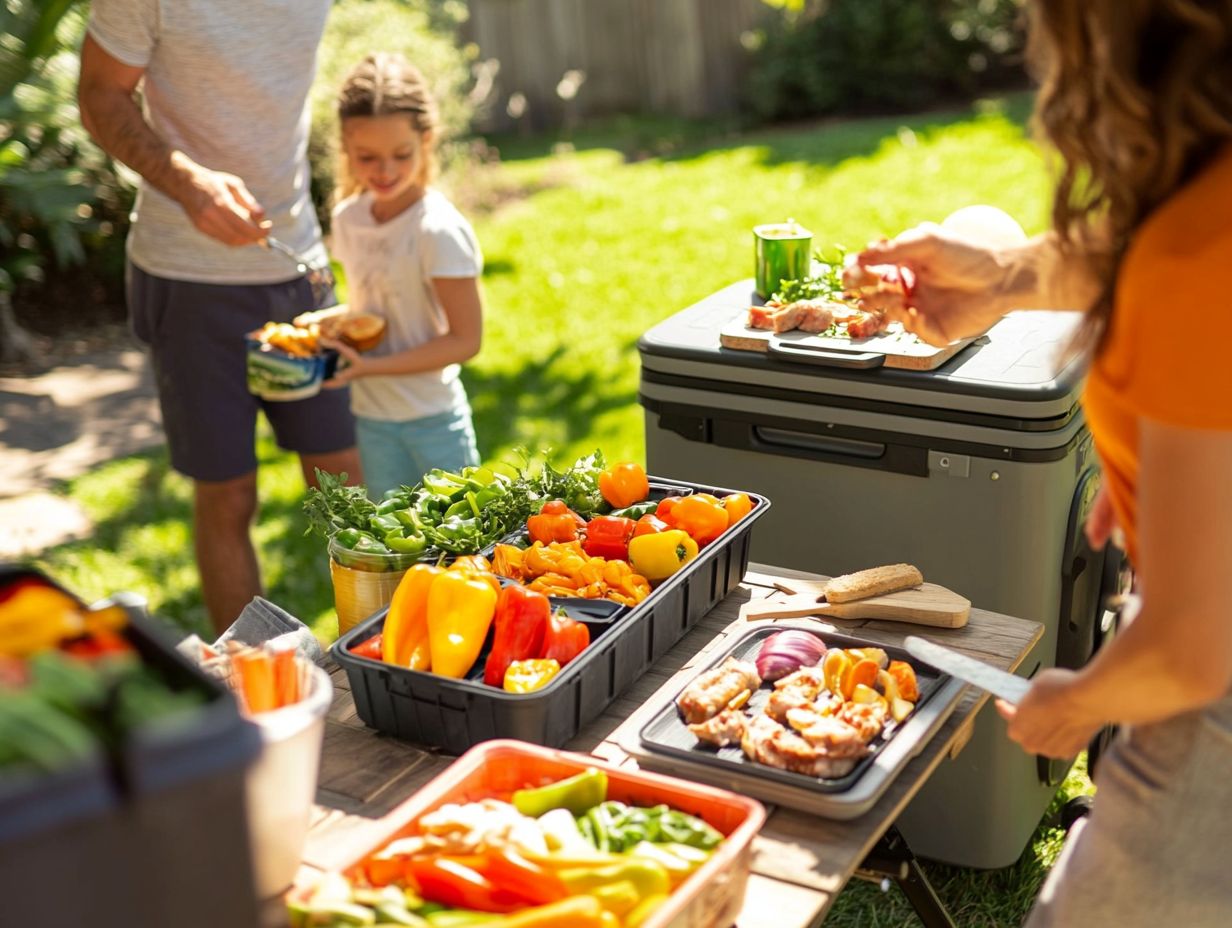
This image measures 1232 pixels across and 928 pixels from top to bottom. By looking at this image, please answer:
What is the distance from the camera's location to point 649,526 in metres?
2.30

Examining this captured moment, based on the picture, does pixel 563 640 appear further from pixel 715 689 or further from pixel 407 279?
pixel 407 279

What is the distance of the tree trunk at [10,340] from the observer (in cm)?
666

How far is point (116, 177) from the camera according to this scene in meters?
6.99

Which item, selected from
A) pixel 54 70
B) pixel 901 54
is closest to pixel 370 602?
pixel 54 70

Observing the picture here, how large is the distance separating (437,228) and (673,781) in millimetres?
2137

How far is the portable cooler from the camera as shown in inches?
108

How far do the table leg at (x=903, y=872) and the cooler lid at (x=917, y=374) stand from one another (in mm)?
904

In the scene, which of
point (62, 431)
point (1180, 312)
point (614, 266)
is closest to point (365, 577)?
point (1180, 312)

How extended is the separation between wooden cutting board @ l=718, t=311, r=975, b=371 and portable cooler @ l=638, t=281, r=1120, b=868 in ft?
0.07

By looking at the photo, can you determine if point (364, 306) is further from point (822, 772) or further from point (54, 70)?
point (54, 70)

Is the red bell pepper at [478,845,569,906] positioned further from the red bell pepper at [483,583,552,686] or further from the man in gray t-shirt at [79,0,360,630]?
the man in gray t-shirt at [79,0,360,630]

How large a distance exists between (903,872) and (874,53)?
34.1ft

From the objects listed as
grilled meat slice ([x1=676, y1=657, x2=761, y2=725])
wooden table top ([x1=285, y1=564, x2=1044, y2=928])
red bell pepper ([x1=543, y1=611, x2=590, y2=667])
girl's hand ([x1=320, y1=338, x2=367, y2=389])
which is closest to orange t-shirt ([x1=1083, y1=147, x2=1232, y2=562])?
wooden table top ([x1=285, y1=564, x2=1044, y2=928])

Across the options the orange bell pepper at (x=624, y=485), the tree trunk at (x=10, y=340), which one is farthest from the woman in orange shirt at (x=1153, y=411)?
the tree trunk at (x=10, y=340)
